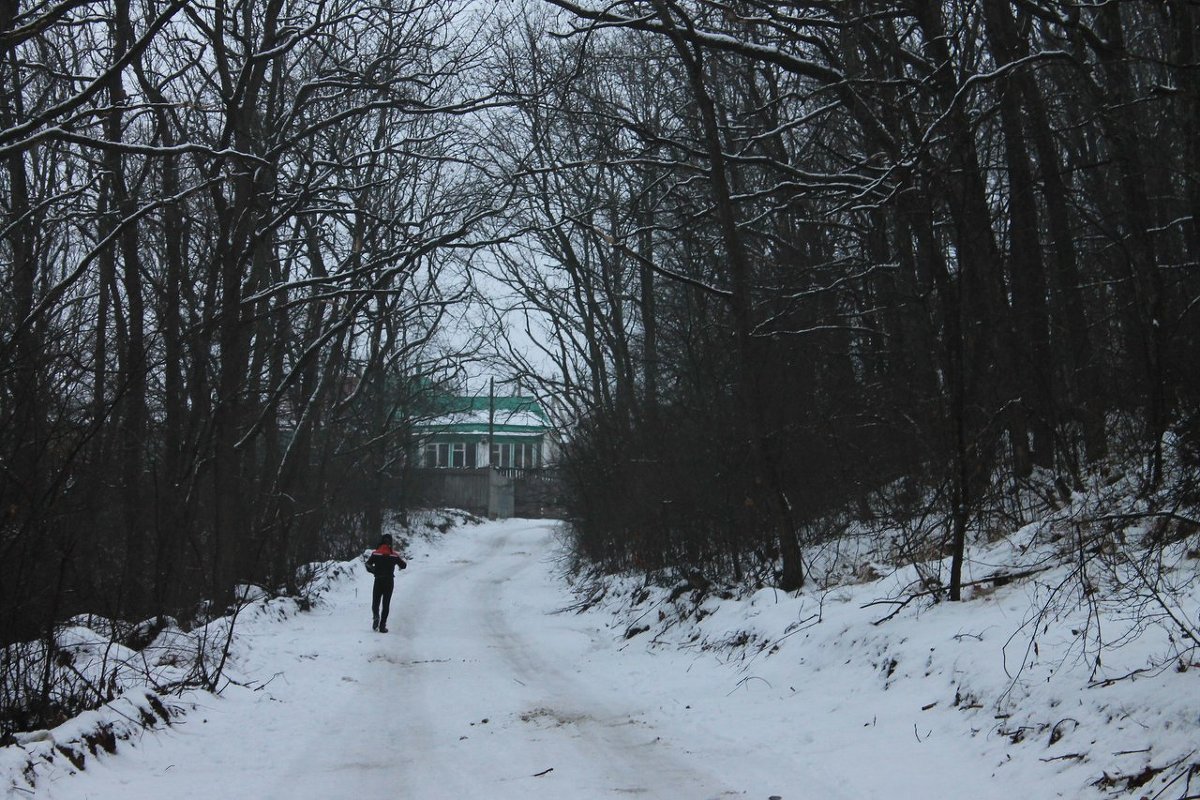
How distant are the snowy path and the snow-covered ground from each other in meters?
0.03

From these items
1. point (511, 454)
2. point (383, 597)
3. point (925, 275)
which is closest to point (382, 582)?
point (383, 597)

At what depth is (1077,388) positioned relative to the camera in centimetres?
1030

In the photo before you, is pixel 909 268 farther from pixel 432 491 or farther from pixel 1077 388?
pixel 432 491

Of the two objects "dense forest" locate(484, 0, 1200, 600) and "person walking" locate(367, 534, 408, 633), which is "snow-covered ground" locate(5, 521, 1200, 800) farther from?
"person walking" locate(367, 534, 408, 633)

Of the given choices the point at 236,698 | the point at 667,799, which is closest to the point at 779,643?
the point at 667,799

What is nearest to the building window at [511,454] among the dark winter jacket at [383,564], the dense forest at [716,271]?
the dense forest at [716,271]

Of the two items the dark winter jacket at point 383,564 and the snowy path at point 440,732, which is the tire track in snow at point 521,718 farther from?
the dark winter jacket at point 383,564

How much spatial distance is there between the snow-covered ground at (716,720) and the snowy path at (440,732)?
3 cm

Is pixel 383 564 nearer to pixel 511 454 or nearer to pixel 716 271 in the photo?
pixel 716 271

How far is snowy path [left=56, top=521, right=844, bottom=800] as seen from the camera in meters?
6.21

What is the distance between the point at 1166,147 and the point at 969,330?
2.60m

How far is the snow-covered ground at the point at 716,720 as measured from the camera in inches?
214

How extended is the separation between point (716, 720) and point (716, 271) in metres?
8.00

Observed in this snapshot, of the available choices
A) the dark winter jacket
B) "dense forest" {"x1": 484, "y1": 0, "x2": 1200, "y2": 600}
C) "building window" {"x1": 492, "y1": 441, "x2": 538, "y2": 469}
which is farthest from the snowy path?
"building window" {"x1": 492, "y1": 441, "x2": 538, "y2": 469}
